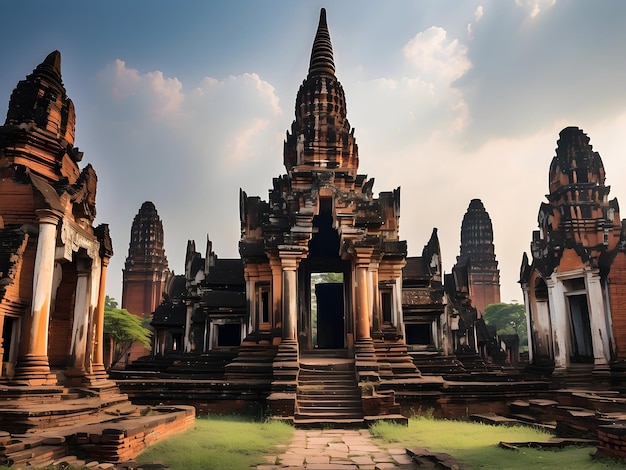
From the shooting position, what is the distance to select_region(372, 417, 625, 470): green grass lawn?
796 cm

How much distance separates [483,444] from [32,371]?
8.98 meters

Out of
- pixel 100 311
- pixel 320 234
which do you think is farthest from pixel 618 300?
pixel 100 311

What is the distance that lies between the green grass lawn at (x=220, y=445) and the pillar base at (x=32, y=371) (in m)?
3.19

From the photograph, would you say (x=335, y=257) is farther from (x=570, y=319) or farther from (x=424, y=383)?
(x=570, y=319)

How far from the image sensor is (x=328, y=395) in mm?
14195

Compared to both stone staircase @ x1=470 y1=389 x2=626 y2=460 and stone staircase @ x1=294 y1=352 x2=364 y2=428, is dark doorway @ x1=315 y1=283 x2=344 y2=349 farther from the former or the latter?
stone staircase @ x1=470 y1=389 x2=626 y2=460

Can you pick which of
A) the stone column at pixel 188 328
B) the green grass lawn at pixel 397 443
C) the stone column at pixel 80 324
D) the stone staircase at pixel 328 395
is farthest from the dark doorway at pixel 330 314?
the stone column at pixel 80 324

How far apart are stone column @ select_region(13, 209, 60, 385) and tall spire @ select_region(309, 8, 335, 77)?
1608 centimetres

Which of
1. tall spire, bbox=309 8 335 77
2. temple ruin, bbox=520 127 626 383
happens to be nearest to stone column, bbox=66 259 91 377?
tall spire, bbox=309 8 335 77

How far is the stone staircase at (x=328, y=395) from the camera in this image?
42.0 feet

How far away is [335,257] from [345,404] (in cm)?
786

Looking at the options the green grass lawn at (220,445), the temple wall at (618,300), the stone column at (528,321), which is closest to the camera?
the green grass lawn at (220,445)

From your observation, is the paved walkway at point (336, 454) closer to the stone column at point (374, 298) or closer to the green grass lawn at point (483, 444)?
the green grass lawn at point (483, 444)

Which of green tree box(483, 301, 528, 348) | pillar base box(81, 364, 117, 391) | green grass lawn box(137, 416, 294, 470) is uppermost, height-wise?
green tree box(483, 301, 528, 348)
